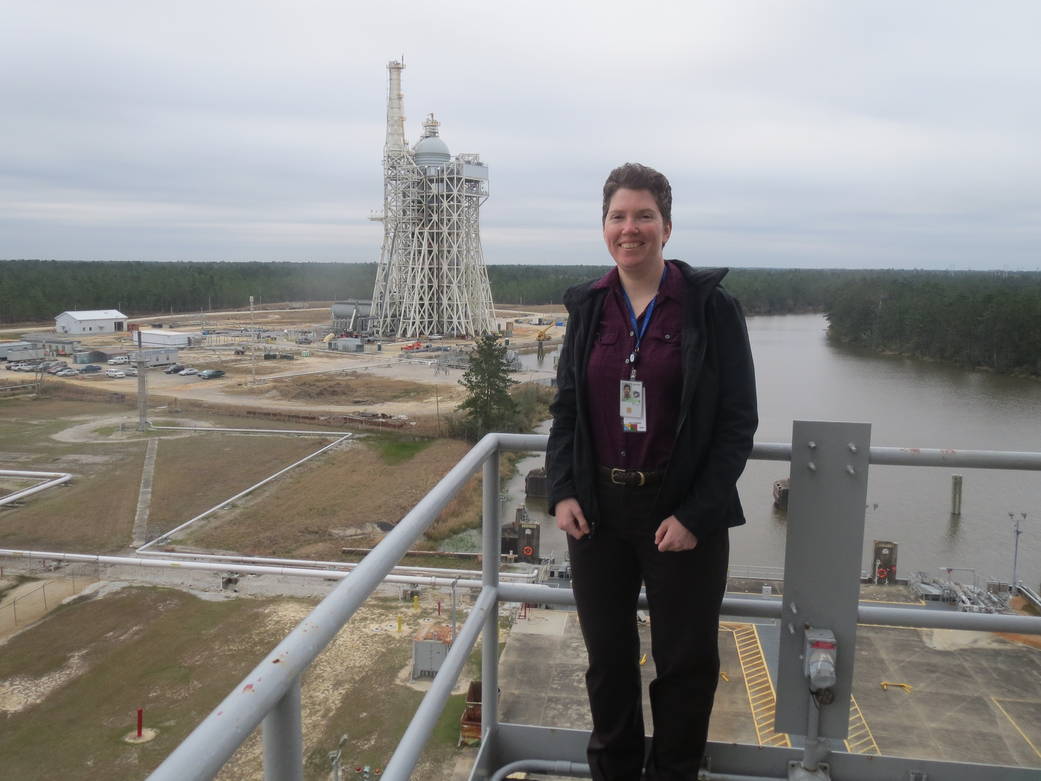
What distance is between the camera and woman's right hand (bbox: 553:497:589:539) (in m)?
1.80

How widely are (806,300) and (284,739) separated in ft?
220

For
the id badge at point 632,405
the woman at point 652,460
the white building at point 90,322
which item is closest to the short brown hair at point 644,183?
the woman at point 652,460

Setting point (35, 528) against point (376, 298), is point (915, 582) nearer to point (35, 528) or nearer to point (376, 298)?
point (35, 528)

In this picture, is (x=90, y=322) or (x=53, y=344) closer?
(x=53, y=344)

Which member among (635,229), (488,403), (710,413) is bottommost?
(488,403)

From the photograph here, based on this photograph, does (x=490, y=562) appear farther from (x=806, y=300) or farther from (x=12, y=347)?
(x=806, y=300)

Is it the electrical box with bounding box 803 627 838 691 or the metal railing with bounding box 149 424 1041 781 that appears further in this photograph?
the electrical box with bounding box 803 627 838 691

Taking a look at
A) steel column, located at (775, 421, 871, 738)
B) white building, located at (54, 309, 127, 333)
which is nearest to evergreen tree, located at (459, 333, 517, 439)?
steel column, located at (775, 421, 871, 738)

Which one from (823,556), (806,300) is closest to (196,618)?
(823,556)

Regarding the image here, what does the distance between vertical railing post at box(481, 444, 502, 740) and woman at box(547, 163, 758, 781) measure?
190 mm

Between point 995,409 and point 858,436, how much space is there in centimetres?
2660

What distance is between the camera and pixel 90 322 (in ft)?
157

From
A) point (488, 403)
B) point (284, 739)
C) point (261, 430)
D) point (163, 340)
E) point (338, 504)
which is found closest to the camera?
point (284, 739)

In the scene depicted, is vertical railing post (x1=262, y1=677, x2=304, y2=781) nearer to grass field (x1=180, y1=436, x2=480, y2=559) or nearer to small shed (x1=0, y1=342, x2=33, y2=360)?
grass field (x1=180, y1=436, x2=480, y2=559)
